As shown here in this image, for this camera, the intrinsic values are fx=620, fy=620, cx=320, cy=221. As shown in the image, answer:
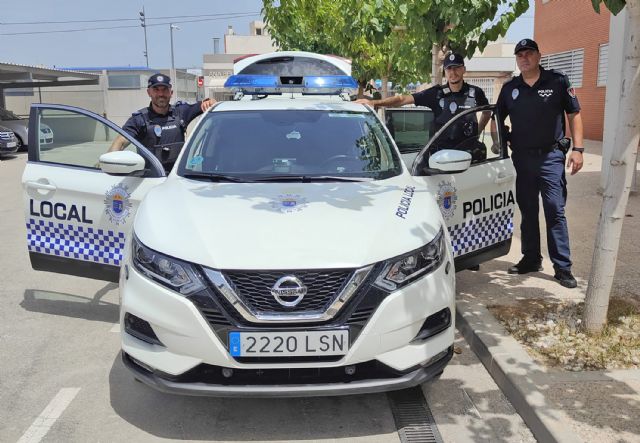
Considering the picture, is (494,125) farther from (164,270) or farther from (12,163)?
(12,163)

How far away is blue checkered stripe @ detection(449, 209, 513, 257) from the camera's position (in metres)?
4.46

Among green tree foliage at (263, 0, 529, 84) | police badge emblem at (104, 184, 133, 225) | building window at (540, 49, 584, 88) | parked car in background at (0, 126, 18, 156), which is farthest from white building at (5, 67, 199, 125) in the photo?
police badge emblem at (104, 184, 133, 225)

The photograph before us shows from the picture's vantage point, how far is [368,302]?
2801mm

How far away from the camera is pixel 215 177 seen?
381cm

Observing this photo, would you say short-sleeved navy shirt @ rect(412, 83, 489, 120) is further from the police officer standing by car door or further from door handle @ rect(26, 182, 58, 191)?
door handle @ rect(26, 182, 58, 191)

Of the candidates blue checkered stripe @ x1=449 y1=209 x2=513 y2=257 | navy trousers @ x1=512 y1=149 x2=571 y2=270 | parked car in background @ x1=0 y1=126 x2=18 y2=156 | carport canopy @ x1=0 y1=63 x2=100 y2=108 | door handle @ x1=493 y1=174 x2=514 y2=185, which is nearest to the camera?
blue checkered stripe @ x1=449 y1=209 x2=513 y2=257

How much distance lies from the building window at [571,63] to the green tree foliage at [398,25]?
928 cm

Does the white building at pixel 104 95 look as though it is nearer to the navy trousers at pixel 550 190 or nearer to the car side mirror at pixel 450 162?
the navy trousers at pixel 550 190

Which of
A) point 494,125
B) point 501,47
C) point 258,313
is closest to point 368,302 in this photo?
point 258,313

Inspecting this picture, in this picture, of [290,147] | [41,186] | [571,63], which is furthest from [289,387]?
[571,63]

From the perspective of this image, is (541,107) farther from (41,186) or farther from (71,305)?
(71,305)

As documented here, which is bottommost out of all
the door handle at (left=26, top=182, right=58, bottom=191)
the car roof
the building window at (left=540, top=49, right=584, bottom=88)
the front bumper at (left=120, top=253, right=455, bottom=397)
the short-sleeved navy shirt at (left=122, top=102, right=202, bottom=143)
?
the front bumper at (left=120, top=253, right=455, bottom=397)

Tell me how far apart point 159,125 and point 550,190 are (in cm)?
338

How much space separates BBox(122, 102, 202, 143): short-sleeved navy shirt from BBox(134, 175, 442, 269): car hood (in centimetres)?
193
